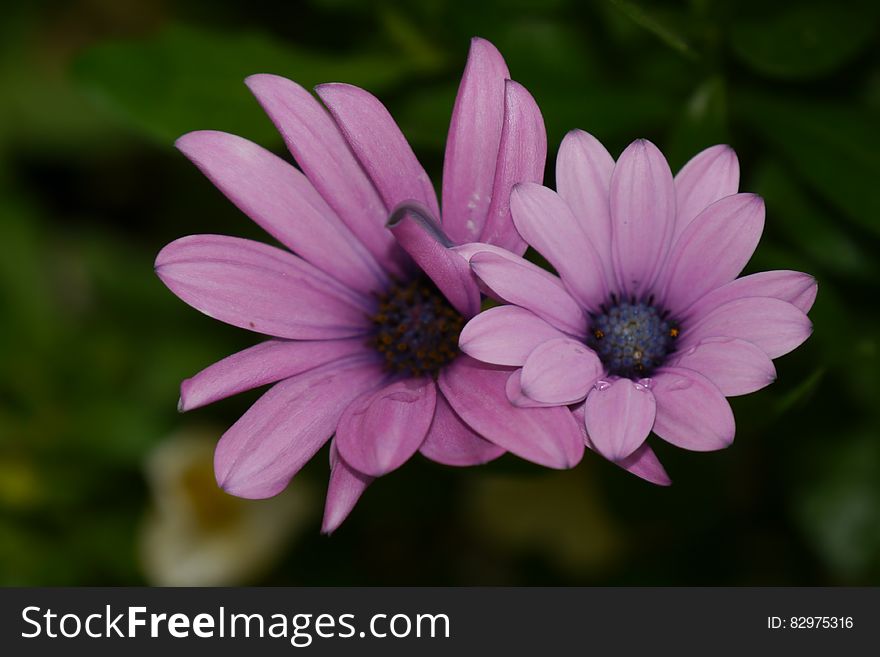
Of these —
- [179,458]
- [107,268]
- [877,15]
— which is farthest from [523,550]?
[877,15]

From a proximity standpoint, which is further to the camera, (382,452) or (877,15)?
(877,15)

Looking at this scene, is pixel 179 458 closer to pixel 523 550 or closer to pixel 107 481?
pixel 107 481

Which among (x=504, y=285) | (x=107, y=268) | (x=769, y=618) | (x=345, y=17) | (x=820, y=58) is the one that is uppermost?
(x=345, y=17)

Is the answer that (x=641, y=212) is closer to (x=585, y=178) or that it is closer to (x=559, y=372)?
(x=585, y=178)

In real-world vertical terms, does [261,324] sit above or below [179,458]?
below

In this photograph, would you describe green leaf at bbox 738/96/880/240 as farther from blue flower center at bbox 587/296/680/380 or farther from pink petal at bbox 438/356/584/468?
pink petal at bbox 438/356/584/468

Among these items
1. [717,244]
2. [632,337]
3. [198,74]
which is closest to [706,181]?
[717,244]
